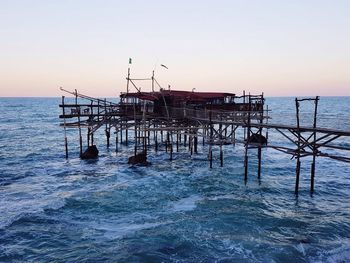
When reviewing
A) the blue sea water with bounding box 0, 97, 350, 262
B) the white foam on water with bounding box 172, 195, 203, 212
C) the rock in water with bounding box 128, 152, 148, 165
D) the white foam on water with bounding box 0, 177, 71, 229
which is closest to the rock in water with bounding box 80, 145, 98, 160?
the blue sea water with bounding box 0, 97, 350, 262

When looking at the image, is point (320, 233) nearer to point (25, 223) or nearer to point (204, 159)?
point (25, 223)

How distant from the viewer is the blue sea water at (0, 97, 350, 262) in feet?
49.6

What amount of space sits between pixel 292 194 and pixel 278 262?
10845 millimetres

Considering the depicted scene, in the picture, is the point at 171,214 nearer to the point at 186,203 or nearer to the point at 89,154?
the point at 186,203

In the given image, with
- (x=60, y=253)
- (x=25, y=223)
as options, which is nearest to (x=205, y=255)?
(x=60, y=253)

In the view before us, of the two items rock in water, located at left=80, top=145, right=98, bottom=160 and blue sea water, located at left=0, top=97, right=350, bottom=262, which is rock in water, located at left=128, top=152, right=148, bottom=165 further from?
rock in water, located at left=80, top=145, right=98, bottom=160

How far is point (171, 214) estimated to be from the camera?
19.7 meters

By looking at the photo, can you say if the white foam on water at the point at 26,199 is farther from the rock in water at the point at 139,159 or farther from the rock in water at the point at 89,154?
the rock in water at the point at 89,154

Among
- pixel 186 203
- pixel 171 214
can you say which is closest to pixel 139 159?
pixel 186 203

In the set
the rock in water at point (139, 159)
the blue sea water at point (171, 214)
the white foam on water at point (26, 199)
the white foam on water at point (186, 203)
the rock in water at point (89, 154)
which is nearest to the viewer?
the blue sea water at point (171, 214)

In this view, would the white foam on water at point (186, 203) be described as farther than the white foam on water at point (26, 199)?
Yes

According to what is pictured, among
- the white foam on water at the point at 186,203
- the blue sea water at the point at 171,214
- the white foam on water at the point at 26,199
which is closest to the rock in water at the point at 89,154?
the blue sea water at the point at 171,214

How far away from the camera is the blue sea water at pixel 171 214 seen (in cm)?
1513

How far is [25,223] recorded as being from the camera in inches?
728
